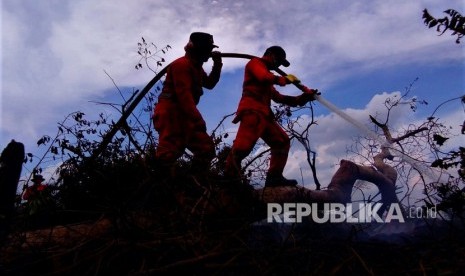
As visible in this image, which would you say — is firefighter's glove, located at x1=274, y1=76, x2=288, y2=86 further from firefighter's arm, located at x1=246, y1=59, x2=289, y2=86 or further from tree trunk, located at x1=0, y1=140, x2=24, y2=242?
tree trunk, located at x1=0, y1=140, x2=24, y2=242

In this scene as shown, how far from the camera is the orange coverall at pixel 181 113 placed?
14.4 ft

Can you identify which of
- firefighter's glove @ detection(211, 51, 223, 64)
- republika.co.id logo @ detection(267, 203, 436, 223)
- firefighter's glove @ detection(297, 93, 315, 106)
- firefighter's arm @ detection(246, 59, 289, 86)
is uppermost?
firefighter's glove @ detection(211, 51, 223, 64)

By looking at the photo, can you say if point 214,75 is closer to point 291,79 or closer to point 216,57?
point 216,57

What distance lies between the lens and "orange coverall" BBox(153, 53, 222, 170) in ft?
14.4

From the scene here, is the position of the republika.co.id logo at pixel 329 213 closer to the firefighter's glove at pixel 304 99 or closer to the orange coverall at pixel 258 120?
the orange coverall at pixel 258 120

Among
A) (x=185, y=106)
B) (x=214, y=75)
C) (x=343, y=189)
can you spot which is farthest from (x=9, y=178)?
(x=343, y=189)

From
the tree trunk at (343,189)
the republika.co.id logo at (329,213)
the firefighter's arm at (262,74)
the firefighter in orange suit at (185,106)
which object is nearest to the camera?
the republika.co.id logo at (329,213)

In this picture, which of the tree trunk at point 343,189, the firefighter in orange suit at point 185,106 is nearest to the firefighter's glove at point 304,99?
the tree trunk at point 343,189

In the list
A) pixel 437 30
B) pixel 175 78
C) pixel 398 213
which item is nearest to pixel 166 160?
pixel 175 78

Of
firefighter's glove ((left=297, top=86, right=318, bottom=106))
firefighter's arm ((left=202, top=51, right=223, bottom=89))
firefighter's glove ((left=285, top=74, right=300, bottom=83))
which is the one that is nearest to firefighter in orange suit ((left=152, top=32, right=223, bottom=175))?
firefighter's arm ((left=202, top=51, right=223, bottom=89))

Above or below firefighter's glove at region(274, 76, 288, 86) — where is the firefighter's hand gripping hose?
above

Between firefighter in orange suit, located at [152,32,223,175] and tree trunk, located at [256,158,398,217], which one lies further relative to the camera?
firefighter in orange suit, located at [152,32,223,175]

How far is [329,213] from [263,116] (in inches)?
52.1

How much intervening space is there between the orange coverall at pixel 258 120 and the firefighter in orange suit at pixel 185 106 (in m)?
0.40
